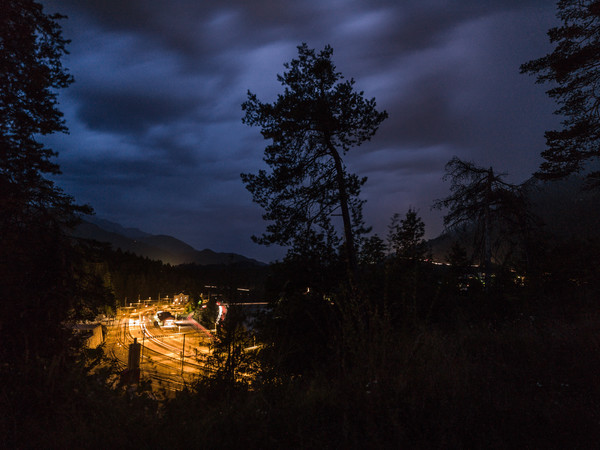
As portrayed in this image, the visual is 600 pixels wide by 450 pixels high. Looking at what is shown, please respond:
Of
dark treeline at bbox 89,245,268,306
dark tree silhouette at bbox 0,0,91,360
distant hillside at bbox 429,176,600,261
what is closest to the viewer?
dark tree silhouette at bbox 0,0,91,360

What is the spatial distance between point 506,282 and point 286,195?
7.48 m

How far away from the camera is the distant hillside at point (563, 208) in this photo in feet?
35.1

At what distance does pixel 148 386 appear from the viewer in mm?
4609

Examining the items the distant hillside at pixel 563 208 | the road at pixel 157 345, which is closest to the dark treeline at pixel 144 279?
the road at pixel 157 345

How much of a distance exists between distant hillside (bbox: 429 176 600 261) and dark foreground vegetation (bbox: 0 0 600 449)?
0.21 meters

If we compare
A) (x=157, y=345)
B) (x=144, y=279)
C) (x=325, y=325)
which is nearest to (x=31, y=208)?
(x=325, y=325)

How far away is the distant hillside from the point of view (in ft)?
35.1

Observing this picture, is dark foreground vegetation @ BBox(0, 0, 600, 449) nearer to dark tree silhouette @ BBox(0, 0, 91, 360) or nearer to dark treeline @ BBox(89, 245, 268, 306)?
dark tree silhouette @ BBox(0, 0, 91, 360)

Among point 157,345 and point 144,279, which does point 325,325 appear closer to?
point 157,345

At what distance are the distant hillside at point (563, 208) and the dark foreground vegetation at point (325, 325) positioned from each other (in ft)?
0.68

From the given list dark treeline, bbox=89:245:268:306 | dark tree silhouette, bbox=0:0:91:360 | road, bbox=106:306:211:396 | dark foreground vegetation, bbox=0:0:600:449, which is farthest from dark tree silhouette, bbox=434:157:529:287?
dark treeline, bbox=89:245:268:306

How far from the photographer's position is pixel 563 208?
15164 millimetres

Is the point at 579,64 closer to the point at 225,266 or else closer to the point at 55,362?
the point at 225,266

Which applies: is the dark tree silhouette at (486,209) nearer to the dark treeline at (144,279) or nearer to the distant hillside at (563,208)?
the distant hillside at (563,208)
